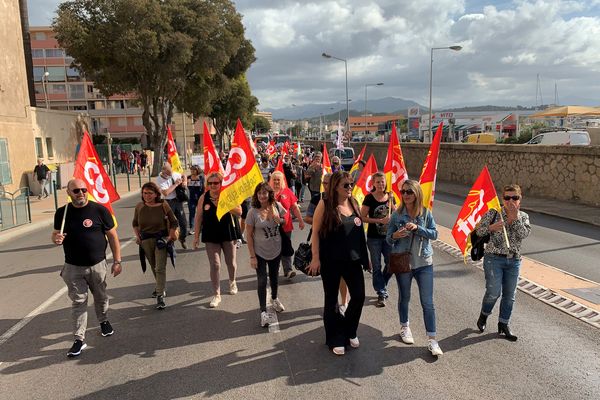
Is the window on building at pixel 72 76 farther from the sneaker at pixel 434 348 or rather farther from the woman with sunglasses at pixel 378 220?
the sneaker at pixel 434 348

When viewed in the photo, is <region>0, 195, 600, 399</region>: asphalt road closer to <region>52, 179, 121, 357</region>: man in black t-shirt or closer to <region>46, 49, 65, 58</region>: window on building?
<region>52, 179, 121, 357</region>: man in black t-shirt

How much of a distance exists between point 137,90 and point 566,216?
23.3 metres

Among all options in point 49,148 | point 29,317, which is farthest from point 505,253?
point 49,148

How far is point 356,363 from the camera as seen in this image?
14.1 ft

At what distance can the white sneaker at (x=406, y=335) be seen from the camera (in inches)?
184

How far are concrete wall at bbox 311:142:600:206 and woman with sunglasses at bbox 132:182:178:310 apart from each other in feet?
41.7

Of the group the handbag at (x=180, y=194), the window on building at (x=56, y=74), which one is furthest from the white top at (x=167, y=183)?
the window on building at (x=56, y=74)

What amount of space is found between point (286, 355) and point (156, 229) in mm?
2481

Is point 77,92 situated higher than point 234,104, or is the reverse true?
point 77,92

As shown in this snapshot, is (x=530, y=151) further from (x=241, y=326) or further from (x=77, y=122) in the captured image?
(x=77, y=122)

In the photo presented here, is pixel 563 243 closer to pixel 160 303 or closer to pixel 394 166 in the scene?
pixel 394 166

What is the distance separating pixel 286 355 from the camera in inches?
177

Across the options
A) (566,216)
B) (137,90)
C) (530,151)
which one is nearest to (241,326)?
(566,216)

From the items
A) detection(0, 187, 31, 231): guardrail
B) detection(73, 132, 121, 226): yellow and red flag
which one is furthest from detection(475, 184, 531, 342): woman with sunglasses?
detection(0, 187, 31, 231): guardrail
